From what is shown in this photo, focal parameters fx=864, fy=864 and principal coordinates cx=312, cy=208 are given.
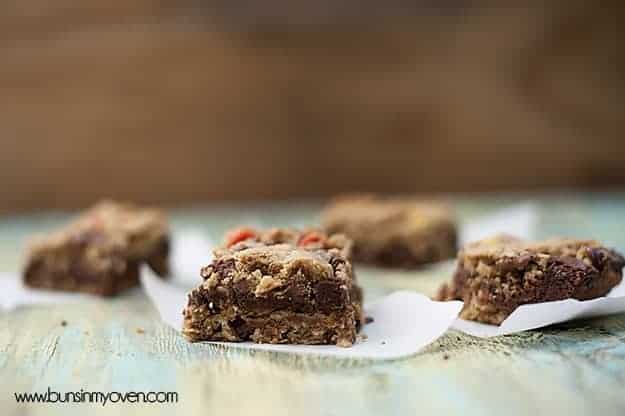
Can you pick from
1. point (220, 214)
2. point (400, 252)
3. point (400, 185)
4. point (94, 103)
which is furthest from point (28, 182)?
point (400, 252)

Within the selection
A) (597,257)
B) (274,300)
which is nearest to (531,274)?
(597,257)

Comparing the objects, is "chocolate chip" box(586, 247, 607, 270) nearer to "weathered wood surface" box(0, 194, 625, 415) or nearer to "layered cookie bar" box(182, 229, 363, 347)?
"weathered wood surface" box(0, 194, 625, 415)

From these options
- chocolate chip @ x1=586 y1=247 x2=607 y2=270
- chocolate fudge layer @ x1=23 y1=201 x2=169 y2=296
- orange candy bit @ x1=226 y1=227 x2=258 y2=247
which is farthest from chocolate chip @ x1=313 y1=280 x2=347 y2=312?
chocolate fudge layer @ x1=23 y1=201 x2=169 y2=296

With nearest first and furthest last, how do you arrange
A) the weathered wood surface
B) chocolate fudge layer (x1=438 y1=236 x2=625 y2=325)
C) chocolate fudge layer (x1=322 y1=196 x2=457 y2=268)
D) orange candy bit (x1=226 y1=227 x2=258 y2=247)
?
the weathered wood surface < chocolate fudge layer (x1=438 y1=236 x2=625 y2=325) < orange candy bit (x1=226 y1=227 x2=258 y2=247) < chocolate fudge layer (x1=322 y1=196 x2=457 y2=268)

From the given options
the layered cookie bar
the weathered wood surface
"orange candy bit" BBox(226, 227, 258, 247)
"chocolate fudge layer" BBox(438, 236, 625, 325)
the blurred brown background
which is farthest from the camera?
the blurred brown background

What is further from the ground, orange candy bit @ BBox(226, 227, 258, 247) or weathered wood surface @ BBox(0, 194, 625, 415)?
orange candy bit @ BBox(226, 227, 258, 247)

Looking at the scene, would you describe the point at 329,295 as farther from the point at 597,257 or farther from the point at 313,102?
the point at 313,102

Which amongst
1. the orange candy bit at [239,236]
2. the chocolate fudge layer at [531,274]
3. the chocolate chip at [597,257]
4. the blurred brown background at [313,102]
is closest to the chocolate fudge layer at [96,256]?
the orange candy bit at [239,236]
